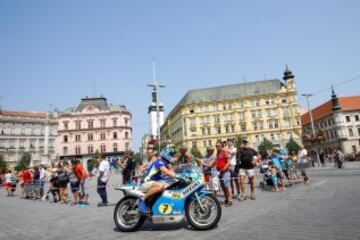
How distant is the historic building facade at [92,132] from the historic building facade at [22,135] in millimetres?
6117

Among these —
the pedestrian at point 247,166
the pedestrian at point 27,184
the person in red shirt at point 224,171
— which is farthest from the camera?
the pedestrian at point 27,184

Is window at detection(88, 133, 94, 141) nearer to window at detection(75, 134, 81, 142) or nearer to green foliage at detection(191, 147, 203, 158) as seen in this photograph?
window at detection(75, 134, 81, 142)

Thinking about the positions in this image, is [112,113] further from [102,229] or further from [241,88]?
[102,229]

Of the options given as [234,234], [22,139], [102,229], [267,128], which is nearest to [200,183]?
[234,234]

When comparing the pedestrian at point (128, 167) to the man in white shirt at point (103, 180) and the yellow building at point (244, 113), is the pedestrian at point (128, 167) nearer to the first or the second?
the man in white shirt at point (103, 180)

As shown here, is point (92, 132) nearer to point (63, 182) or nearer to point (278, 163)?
point (63, 182)

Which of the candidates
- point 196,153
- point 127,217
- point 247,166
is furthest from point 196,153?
point 127,217

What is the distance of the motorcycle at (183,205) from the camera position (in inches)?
235

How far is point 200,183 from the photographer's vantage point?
6.14 meters

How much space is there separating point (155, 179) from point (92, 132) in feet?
253

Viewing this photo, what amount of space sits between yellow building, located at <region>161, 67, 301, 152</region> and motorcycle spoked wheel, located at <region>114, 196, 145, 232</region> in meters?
73.7

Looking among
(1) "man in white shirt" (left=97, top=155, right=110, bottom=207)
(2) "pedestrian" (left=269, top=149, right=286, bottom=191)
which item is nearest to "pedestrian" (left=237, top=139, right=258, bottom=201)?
(2) "pedestrian" (left=269, top=149, right=286, bottom=191)

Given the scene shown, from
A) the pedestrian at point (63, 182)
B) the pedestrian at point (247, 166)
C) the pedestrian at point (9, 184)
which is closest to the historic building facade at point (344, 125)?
the pedestrian at point (9, 184)

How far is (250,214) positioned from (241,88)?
78.7m
